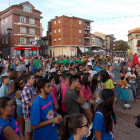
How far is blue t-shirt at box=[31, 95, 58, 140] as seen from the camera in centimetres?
254

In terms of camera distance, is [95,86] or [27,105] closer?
[27,105]

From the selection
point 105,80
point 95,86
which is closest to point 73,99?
A: point 95,86

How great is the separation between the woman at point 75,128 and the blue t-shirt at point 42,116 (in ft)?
2.45

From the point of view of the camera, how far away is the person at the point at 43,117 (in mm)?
2551

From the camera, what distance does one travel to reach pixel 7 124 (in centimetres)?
201

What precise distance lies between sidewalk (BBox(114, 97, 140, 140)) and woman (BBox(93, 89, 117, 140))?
2.23 m

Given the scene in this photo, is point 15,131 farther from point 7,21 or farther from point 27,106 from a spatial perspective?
point 7,21

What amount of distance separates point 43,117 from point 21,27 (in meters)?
38.7

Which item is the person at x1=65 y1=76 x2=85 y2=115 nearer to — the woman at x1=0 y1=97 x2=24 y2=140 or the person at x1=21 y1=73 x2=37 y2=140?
the person at x1=21 y1=73 x2=37 y2=140

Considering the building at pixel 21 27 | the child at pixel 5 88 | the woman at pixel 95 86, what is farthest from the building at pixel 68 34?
the child at pixel 5 88

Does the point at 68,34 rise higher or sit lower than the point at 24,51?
higher

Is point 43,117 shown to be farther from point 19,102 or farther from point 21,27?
point 21,27

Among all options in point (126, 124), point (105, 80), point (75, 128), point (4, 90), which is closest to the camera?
point (75, 128)

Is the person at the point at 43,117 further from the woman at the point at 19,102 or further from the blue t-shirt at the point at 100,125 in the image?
the woman at the point at 19,102
